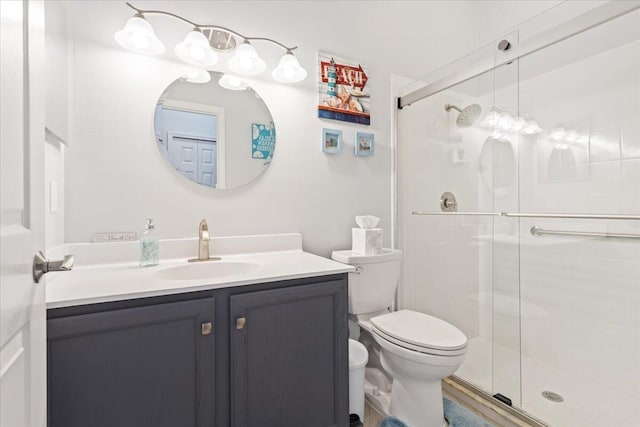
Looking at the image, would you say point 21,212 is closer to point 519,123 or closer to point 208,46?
point 208,46

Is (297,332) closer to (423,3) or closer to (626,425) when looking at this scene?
(626,425)

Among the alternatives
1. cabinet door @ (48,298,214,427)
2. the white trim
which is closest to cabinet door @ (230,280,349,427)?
cabinet door @ (48,298,214,427)

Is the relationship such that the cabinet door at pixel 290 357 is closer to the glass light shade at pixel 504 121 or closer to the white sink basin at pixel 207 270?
the white sink basin at pixel 207 270

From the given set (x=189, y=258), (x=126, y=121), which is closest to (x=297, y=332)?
(x=189, y=258)

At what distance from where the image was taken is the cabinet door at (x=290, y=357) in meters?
1.06

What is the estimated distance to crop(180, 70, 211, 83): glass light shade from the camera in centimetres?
149

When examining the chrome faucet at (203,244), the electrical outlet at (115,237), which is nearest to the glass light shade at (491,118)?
the chrome faucet at (203,244)

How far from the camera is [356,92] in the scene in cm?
195

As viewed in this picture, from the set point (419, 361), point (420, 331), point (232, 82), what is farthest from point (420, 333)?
point (232, 82)

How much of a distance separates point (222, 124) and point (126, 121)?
0.42 m

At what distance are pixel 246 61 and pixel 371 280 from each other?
130 cm

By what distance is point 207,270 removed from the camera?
1.39 meters

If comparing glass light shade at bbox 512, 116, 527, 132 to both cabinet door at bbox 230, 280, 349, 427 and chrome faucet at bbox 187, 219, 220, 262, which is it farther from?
chrome faucet at bbox 187, 219, 220, 262

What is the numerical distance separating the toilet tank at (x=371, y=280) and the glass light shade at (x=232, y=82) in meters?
1.02
